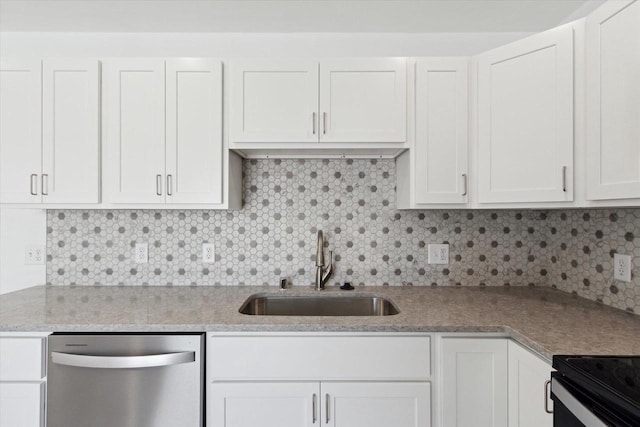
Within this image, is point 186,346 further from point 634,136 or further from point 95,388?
point 634,136

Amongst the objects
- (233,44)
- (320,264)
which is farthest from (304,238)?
(233,44)

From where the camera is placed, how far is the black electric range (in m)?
0.82

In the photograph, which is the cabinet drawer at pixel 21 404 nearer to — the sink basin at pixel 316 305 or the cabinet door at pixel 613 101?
the sink basin at pixel 316 305

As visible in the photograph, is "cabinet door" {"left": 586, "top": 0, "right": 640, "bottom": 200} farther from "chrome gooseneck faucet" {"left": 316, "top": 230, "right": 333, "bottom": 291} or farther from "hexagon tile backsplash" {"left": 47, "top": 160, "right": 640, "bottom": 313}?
"chrome gooseneck faucet" {"left": 316, "top": 230, "right": 333, "bottom": 291}

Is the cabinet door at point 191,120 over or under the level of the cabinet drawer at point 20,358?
over

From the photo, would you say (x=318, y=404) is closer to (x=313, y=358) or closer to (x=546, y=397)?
(x=313, y=358)

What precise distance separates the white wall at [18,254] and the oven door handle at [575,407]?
2.60 m

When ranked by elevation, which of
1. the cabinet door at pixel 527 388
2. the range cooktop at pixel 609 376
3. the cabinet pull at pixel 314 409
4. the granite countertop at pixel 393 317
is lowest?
the cabinet pull at pixel 314 409

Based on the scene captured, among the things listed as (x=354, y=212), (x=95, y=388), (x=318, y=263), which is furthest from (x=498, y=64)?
(x=95, y=388)

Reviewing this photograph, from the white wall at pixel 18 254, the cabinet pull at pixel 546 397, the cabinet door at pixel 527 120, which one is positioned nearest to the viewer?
the cabinet pull at pixel 546 397

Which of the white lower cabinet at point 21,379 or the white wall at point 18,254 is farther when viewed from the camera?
the white wall at point 18,254

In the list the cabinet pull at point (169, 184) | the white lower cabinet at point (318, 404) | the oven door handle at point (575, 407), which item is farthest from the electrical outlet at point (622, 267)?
the cabinet pull at point (169, 184)

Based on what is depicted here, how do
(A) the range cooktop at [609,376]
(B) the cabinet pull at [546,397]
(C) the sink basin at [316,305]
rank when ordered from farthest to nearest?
(C) the sink basin at [316,305]
(B) the cabinet pull at [546,397]
(A) the range cooktop at [609,376]

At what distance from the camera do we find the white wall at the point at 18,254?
2.17 metres
